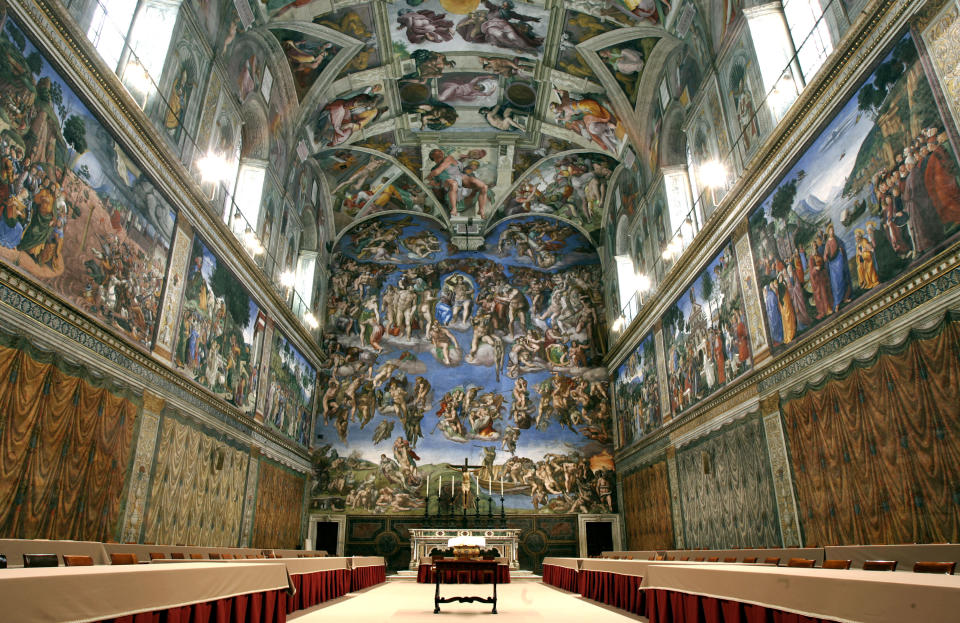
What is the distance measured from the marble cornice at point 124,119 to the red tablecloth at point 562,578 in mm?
10856

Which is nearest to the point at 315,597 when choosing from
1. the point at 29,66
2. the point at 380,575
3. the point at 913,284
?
the point at 380,575

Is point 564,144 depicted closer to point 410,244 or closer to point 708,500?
point 410,244

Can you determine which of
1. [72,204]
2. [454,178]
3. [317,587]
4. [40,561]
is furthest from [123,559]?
[454,178]

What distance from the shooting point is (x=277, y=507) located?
60.3 ft

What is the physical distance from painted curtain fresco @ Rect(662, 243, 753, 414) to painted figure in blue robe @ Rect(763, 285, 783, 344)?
101cm

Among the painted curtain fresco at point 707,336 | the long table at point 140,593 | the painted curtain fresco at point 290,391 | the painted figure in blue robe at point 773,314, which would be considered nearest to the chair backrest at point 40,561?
the long table at point 140,593

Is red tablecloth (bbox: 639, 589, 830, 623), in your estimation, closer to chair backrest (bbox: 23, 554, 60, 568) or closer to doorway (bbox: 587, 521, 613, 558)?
chair backrest (bbox: 23, 554, 60, 568)

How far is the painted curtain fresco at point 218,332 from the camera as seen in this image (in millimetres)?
12797

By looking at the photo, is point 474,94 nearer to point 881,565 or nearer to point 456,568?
point 456,568

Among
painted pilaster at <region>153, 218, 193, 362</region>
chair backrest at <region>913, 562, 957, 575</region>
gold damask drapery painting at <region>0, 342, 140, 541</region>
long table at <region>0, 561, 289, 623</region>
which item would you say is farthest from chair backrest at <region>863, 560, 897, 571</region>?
painted pilaster at <region>153, 218, 193, 362</region>

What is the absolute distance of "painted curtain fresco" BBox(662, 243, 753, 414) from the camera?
42.2ft

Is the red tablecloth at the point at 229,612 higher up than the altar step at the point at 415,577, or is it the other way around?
the red tablecloth at the point at 229,612

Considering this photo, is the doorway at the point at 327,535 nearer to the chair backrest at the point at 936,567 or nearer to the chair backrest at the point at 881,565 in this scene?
the chair backrest at the point at 881,565

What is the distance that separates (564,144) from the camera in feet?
74.3
